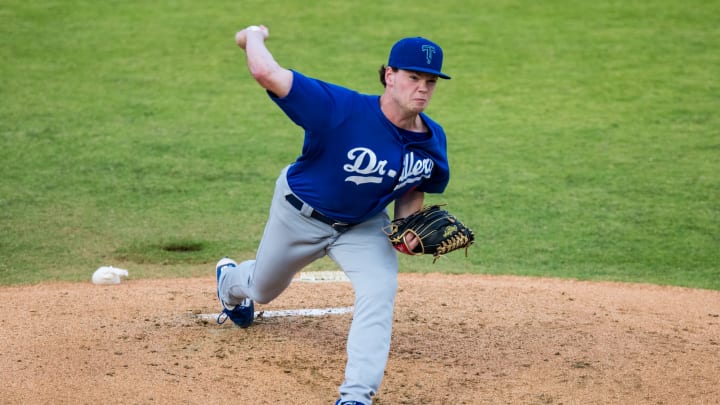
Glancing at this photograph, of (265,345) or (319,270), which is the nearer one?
(265,345)

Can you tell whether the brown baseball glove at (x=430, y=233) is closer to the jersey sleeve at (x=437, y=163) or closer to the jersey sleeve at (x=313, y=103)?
the jersey sleeve at (x=437, y=163)

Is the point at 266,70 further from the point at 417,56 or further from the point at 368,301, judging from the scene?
the point at 368,301

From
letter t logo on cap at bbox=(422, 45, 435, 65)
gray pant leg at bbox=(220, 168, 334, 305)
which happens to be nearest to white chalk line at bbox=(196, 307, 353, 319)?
gray pant leg at bbox=(220, 168, 334, 305)

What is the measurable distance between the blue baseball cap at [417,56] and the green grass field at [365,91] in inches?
116

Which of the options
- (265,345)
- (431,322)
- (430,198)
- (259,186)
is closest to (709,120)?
(430,198)

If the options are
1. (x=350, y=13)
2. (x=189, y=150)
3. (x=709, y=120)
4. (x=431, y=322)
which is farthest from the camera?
(x=350, y=13)

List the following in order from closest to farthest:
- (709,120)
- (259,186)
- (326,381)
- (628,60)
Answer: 1. (326,381)
2. (259,186)
3. (709,120)
4. (628,60)

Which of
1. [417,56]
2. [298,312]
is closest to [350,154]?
[417,56]

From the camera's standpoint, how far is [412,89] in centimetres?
423

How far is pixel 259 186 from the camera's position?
8.46 metres

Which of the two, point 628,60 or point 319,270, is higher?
point 628,60

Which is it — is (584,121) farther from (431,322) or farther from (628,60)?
(431,322)

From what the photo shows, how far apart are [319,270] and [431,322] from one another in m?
1.53

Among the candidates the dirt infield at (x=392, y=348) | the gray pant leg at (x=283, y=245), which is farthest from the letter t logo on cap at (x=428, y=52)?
the dirt infield at (x=392, y=348)
